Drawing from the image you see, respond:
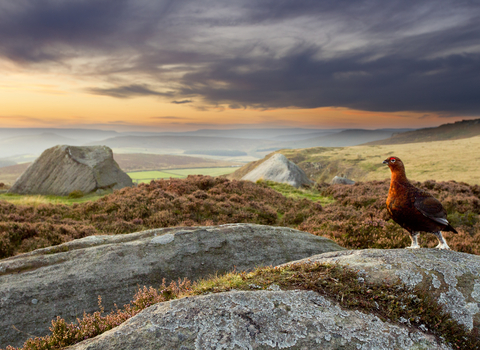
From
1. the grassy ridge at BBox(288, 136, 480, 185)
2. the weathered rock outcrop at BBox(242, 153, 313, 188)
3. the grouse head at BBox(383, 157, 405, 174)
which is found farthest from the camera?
the grassy ridge at BBox(288, 136, 480, 185)

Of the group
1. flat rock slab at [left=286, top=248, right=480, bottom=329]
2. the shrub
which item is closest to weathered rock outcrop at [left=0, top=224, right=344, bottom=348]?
flat rock slab at [left=286, top=248, right=480, bottom=329]

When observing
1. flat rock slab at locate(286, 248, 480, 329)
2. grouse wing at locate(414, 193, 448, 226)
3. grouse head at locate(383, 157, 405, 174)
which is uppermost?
grouse head at locate(383, 157, 405, 174)

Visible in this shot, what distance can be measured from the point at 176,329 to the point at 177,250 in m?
4.27

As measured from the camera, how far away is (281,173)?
A: 109ft

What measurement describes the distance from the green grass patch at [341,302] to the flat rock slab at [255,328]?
21 centimetres

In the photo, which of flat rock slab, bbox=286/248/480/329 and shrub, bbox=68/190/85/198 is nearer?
flat rock slab, bbox=286/248/480/329

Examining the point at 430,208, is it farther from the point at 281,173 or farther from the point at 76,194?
the point at 281,173

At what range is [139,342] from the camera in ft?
8.62

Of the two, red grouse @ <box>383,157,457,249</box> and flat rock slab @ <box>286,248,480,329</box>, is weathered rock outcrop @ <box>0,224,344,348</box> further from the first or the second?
red grouse @ <box>383,157,457,249</box>

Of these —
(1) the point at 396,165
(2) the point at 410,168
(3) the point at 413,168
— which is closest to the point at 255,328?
(1) the point at 396,165

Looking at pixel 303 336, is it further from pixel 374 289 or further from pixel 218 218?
pixel 218 218

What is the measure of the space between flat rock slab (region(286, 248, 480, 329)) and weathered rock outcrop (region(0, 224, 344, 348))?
282cm

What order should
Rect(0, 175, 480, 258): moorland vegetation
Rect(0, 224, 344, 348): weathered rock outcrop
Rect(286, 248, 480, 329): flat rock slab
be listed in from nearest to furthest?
Rect(286, 248, 480, 329): flat rock slab
Rect(0, 224, 344, 348): weathered rock outcrop
Rect(0, 175, 480, 258): moorland vegetation

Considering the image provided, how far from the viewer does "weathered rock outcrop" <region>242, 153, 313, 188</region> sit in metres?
31.8
